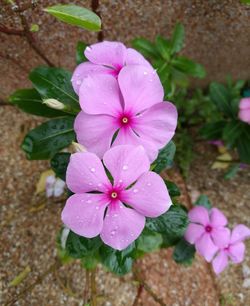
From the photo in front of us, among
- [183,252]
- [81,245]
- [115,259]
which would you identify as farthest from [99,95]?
[183,252]

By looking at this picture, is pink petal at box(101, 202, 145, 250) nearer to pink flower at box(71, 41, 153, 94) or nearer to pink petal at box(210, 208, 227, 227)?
pink flower at box(71, 41, 153, 94)

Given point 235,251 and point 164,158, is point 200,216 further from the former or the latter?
point 164,158

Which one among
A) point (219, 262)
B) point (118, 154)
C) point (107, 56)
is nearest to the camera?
point (118, 154)

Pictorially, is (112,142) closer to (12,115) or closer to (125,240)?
(125,240)

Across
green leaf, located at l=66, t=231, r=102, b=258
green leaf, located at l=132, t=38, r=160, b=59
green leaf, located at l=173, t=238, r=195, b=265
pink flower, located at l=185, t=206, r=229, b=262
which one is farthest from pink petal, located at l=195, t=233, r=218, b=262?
green leaf, located at l=132, t=38, r=160, b=59

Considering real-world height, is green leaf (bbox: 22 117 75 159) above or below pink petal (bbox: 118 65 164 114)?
below

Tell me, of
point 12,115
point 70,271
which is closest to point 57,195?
point 70,271
